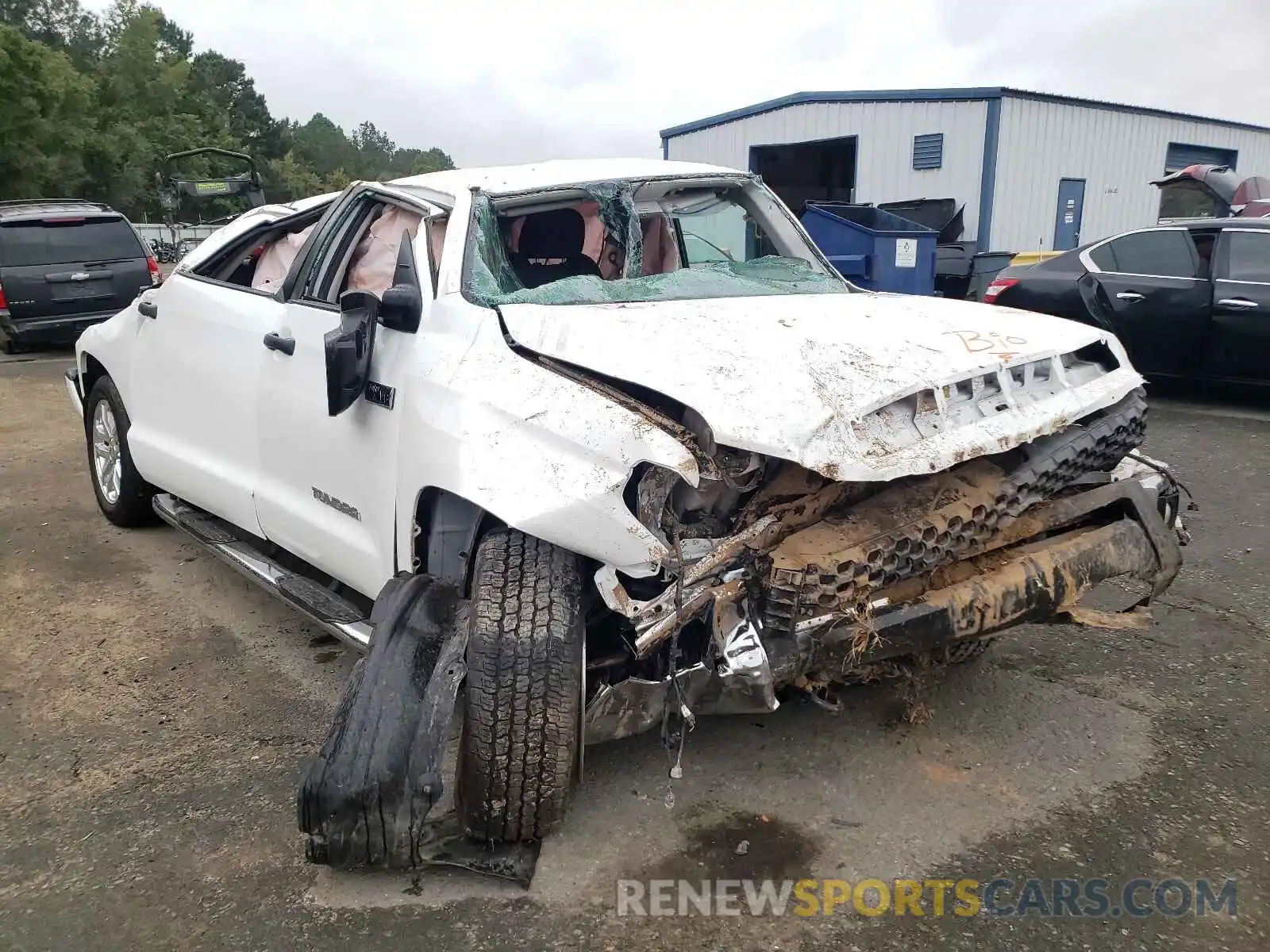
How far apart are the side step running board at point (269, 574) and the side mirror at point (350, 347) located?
26.7 inches

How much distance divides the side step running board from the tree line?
8323mm

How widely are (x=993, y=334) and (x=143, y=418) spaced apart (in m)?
3.71

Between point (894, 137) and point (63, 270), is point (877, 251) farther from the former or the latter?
point (63, 270)

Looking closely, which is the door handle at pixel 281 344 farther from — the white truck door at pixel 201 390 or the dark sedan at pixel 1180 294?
the dark sedan at pixel 1180 294

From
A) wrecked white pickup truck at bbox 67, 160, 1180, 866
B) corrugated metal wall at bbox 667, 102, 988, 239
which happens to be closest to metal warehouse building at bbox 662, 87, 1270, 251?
corrugated metal wall at bbox 667, 102, 988, 239

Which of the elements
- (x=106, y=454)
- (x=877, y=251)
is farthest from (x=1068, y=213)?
(x=106, y=454)

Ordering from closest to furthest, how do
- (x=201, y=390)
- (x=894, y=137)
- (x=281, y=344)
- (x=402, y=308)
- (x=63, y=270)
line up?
(x=402, y=308)
(x=281, y=344)
(x=201, y=390)
(x=63, y=270)
(x=894, y=137)

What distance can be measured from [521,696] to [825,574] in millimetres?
789

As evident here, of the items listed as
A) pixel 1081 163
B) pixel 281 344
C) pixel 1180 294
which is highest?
pixel 1081 163

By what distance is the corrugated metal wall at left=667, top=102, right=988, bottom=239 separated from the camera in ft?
52.0

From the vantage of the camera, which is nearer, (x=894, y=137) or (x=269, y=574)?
(x=269, y=574)

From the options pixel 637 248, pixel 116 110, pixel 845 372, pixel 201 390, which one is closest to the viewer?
pixel 845 372

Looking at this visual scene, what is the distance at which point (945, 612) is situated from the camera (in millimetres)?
2533

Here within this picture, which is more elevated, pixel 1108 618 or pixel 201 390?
pixel 201 390
